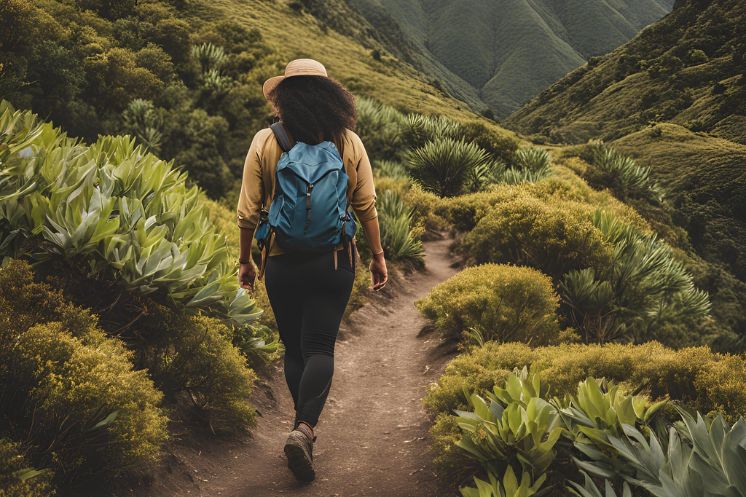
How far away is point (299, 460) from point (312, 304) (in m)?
0.87

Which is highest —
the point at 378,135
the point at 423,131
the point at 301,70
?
the point at 301,70

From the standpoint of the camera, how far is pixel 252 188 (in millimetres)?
3217

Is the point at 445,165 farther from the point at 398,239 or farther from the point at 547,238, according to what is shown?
the point at 547,238

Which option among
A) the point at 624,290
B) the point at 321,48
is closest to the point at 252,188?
the point at 624,290

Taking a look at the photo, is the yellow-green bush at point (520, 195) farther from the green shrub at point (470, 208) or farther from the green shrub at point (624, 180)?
the green shrub at point (624, 180)

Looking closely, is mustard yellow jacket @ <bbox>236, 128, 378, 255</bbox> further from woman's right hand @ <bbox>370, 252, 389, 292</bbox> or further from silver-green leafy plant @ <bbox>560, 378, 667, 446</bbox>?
silver-green leafy plant @ <bbox>560, 378, 667, 446</bbox>

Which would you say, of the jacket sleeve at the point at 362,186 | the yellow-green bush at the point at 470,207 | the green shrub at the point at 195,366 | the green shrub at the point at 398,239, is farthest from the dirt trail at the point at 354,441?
the yellow-green bush at the point at 470,207

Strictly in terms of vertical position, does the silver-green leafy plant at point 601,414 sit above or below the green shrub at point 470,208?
above

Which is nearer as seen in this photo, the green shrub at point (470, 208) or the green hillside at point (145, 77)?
the green hillside at point (145, 77)

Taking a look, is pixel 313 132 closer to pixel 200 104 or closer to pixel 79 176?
pixel 79 176

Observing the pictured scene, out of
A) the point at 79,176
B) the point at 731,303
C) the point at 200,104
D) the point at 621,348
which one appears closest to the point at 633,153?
the point at 731,303

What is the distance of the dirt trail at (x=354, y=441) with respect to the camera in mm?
3465

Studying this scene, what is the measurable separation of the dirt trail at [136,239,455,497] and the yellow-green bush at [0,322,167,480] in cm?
43

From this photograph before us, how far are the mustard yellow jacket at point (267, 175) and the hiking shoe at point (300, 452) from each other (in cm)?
99
